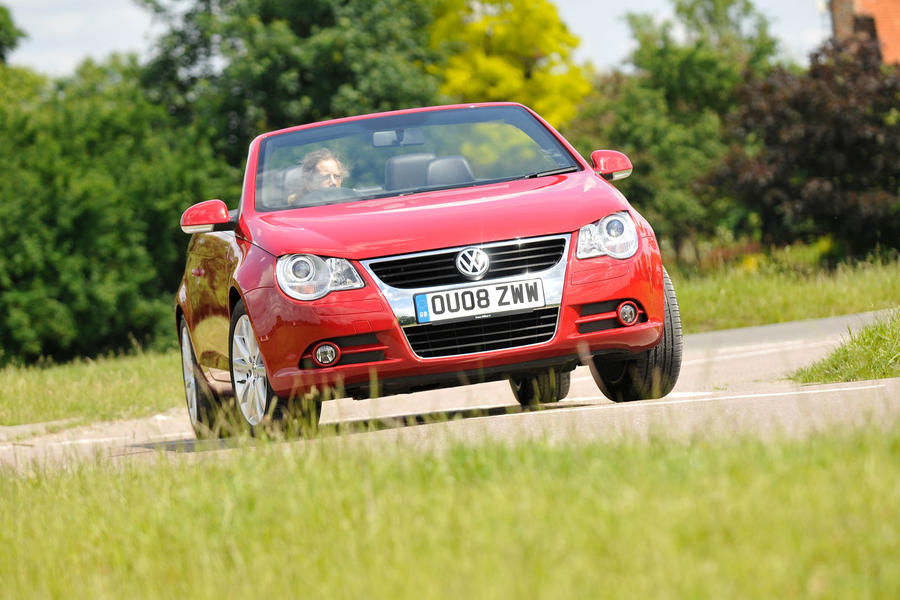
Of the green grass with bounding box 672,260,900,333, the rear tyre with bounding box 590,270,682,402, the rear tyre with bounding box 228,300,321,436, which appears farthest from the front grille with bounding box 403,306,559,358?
the green grass with bounding box 672,260,900,333

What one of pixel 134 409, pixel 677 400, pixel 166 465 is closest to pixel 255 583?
pixel 166 465

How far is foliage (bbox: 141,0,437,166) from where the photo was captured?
127 ft

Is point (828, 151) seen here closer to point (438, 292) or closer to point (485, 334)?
point (485, 334)

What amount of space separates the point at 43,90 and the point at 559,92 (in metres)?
35.2

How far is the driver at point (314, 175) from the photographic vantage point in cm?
793

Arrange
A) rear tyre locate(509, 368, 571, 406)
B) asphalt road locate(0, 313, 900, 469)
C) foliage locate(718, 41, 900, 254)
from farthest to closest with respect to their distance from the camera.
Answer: foliage locate(718, 41, 900, 254)
rear tyre locate(509, 368, 571, 406)
asphalt road locate(0, 313, 900, 469)

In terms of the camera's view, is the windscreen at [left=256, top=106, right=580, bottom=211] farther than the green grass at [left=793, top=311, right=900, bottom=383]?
No

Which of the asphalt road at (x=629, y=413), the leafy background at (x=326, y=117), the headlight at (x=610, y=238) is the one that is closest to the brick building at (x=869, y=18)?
the leafy background at (x=326, y=117)

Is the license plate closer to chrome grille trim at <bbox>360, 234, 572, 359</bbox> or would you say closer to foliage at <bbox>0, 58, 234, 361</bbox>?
chrome grille trim at <bbox>360, 234, 572, 359</bbox>

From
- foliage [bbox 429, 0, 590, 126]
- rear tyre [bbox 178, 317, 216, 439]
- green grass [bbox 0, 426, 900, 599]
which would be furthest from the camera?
foliage [bbox 429, 0, 590, 126]

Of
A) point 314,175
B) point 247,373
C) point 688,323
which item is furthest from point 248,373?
point 688,323

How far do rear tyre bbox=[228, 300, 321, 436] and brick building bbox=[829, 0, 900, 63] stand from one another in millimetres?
38161

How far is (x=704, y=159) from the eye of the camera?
188 feet

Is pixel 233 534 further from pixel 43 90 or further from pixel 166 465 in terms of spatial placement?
pixel 43 90
